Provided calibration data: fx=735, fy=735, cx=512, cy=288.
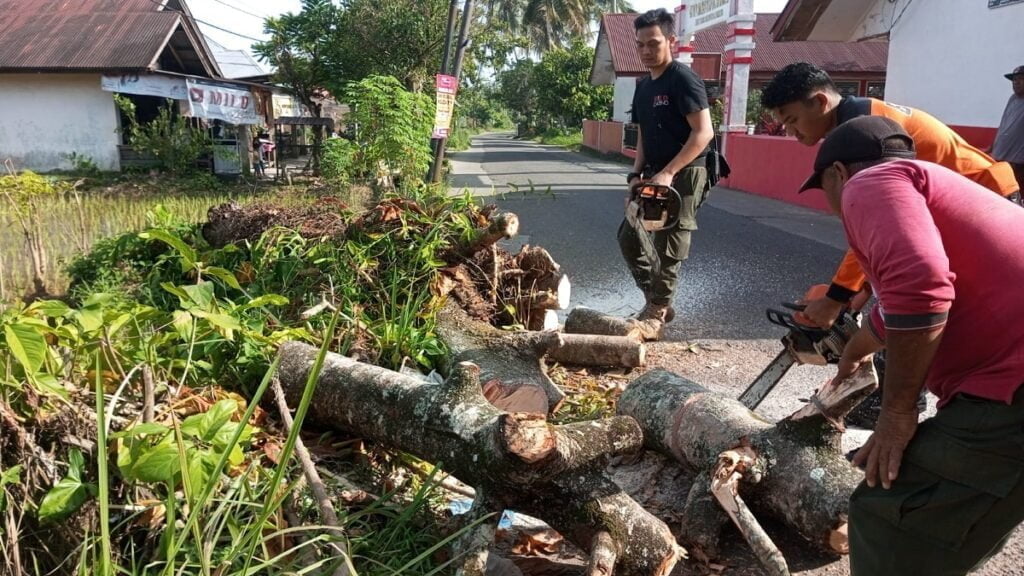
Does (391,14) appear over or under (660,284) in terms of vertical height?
over

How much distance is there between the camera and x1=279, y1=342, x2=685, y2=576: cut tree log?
2.11 meters


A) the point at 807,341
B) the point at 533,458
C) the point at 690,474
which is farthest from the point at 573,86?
the point at 533,458

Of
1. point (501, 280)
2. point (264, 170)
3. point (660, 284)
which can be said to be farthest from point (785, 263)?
point (264, 170)

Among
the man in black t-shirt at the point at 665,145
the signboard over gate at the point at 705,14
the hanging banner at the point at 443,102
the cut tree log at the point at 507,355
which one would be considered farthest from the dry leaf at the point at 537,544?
the signboard over gate at the point at 705,14

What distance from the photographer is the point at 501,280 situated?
448 cm

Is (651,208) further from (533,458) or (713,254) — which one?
(713,254)

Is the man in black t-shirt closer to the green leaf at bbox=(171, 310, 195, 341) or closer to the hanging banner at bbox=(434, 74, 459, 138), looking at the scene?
the green leaf at bbox=(171, 310, 195, 341)

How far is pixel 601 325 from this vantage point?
4.43 meters

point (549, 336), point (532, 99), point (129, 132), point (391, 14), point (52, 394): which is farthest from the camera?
point (532, 99)

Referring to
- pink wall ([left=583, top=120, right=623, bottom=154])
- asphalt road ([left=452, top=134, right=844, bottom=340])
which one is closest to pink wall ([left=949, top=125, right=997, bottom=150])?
asphalt road ([left=452, top=134, right=844, bottom=340])

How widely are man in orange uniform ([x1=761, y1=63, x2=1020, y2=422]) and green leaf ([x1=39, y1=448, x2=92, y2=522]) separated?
239 centimetres

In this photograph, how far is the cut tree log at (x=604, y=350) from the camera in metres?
4.08

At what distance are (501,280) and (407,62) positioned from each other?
48.1 feet

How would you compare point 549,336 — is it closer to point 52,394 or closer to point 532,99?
point 52,394
